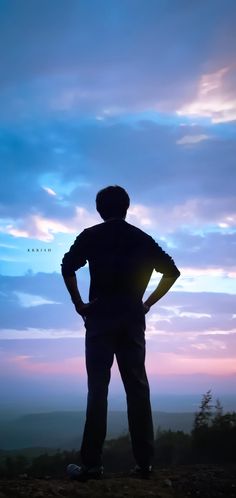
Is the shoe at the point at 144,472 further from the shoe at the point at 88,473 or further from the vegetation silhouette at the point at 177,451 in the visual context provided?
the vegetation silhouette at the point at 177,451

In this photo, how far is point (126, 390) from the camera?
5203 millimetres

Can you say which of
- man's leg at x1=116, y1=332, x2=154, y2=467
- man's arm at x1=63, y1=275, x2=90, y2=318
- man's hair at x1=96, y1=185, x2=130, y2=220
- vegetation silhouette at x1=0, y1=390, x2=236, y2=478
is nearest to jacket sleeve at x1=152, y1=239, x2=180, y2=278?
man's hair at x1=96, y1=185, x2=130, y2=220

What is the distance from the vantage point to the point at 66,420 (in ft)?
571

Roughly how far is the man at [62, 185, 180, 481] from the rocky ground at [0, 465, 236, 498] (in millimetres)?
205

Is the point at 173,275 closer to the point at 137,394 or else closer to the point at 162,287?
the point at 162,287

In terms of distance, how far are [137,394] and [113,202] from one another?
86.8 inches

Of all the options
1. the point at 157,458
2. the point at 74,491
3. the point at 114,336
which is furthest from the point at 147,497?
the point at 157,458

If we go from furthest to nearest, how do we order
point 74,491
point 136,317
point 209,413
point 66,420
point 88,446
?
1. point 66,420
2. point 209,413
3. point 136,317
4. point 88,446
5. point 74,491

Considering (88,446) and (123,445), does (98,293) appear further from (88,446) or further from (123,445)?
(123,445)

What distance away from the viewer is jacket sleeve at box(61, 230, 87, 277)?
548 centimetres

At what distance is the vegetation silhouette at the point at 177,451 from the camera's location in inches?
321

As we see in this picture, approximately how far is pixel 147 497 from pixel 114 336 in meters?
1.60

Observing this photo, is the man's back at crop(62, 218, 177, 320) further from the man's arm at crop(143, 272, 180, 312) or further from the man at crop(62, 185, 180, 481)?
the man's arm at crop(143, 272, 180, 312)

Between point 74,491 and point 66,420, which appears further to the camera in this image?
point 66,420
